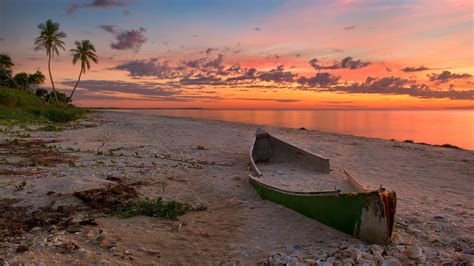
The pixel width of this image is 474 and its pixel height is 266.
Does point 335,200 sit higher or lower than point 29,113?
lower

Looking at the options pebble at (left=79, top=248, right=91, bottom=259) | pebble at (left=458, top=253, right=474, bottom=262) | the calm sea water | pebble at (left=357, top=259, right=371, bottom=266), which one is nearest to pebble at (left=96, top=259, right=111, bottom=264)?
pebble at (left=79, top=248, right=91, bottom=259)

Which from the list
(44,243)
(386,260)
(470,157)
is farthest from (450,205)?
(470,157)

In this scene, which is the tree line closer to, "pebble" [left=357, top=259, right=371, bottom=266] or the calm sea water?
the calm sea water

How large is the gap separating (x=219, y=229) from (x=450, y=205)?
473cm

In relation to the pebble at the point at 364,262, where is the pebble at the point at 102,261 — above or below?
below

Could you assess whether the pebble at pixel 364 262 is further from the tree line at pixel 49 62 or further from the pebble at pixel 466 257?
the tree line at pixel 49 62

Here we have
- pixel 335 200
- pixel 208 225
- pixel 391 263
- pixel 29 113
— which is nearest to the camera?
pixel 391 263

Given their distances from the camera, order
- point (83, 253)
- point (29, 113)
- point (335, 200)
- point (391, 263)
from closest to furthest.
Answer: point (391, 263) → point (83, 253) → point (335, 200) → point (29, 113)

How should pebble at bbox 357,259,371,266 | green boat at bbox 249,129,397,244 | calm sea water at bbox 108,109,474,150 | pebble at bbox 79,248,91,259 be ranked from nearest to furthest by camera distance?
pebble at bbox 357,259,371,266
pebble at bbox 79,248,91,259
green boat at bbox 249,129,397,244
calm sea water at bbox 108,109,474,150

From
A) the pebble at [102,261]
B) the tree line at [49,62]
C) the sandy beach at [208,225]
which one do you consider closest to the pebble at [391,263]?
the sandy beach at [208,225]

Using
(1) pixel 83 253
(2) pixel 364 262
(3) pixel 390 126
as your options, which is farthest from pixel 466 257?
(3) pixel 390 126

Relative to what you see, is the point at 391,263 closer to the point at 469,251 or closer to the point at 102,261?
the point at 469,251

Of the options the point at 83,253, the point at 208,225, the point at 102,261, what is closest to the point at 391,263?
the point at 208,225

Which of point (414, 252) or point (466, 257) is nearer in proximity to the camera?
point (466, 257)
